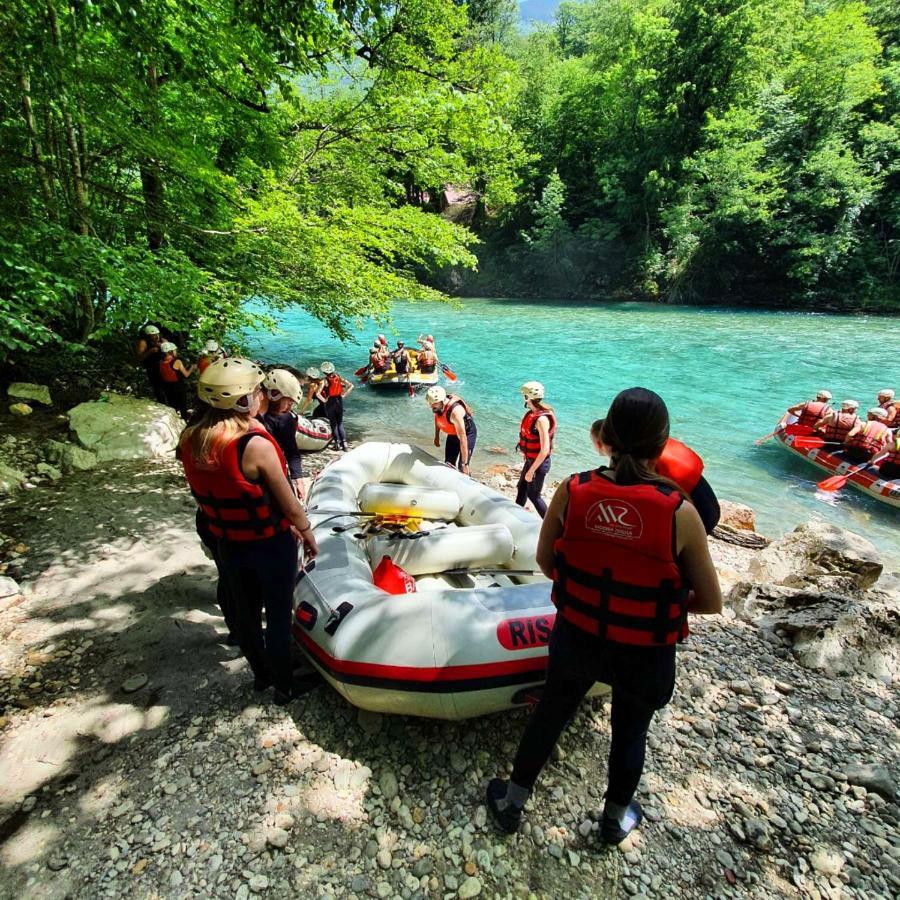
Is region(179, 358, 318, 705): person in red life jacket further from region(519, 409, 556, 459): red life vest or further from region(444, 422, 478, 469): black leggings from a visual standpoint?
region(444, 422, 478, 469): black leggings

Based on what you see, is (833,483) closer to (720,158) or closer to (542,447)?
(542,447)

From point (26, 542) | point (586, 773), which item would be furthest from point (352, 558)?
point (26, 542)

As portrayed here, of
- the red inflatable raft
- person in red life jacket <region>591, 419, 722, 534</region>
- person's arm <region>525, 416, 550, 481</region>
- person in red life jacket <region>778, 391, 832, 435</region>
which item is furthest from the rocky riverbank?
person in red life jacket <region>778, 391, 832, 435</region>

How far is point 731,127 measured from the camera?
26.1m

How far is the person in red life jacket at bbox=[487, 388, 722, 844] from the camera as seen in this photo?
4.87 ft

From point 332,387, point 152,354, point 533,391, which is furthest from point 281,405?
point 152,354

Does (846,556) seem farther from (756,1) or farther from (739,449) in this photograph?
(756,1)

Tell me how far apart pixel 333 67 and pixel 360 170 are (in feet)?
5.45

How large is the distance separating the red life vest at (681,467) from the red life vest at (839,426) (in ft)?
30.0

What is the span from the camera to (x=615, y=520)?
151cm

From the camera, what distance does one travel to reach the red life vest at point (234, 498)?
205 cm

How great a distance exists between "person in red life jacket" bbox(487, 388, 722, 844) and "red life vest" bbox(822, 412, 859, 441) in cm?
947

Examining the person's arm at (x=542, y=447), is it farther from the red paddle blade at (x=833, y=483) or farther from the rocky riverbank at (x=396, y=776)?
the red paddle blade at (x=833, y=483)

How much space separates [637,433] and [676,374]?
50.8ft
